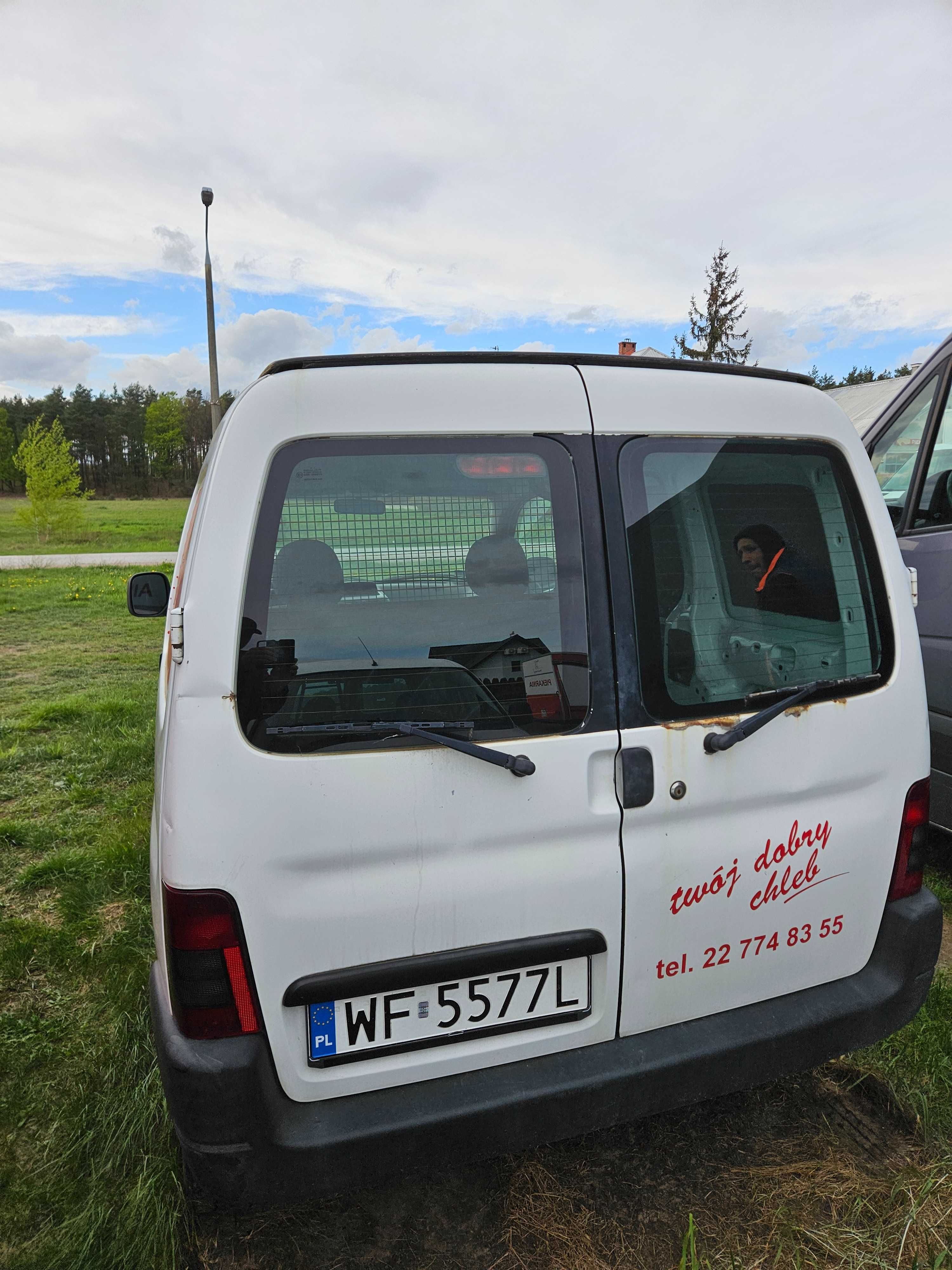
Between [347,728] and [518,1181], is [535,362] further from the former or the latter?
[518,1181]

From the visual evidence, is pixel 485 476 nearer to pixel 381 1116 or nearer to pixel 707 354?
pixel 381 1116

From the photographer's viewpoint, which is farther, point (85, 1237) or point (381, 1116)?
point (85, 1237)

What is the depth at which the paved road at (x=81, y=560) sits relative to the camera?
20.0 meters

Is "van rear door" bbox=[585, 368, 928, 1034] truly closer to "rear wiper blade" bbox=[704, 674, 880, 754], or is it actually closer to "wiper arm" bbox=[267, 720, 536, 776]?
"rear wiper blade" bbox=[704, 674, 880, 754]

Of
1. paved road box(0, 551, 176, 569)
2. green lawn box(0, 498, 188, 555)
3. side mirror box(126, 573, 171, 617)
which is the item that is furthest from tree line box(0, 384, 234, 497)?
side mirror box(126, 573, 171, 617)

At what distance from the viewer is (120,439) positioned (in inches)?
3477

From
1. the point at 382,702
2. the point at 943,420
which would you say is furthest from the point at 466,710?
the point at 943,420

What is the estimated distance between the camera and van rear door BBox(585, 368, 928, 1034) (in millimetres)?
1837

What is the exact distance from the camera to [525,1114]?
176 cm

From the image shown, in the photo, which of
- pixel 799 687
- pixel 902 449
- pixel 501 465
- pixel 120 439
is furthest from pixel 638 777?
pixel 120 439

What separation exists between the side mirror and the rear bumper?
1604 mm

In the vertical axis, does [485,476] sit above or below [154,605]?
above

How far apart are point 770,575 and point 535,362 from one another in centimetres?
75

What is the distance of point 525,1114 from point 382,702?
911mm
